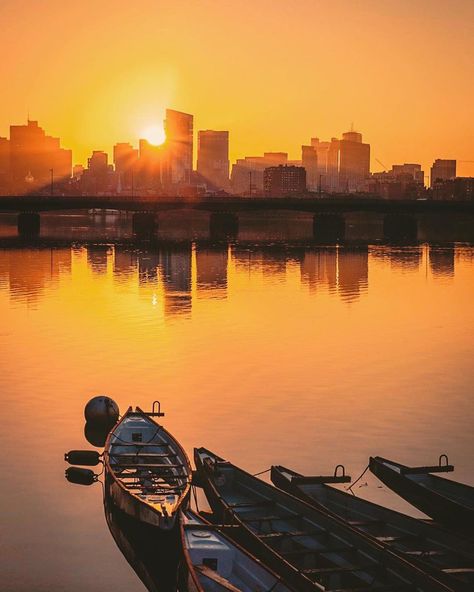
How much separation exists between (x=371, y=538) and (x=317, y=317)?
52.8m

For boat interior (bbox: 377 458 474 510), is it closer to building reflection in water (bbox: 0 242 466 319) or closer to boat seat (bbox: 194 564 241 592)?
boat seat (bbox: 194 564 241 592)

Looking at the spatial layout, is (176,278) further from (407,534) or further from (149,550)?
(407,534)

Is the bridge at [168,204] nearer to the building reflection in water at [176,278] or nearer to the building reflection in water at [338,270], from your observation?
the building reflection in water at [176,278]

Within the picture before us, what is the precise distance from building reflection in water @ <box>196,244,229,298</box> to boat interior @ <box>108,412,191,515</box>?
188 feet

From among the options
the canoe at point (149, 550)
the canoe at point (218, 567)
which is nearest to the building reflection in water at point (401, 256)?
the canoe at point (149, 550)

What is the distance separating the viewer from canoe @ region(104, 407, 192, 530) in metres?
24.7

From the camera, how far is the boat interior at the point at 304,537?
825 inches

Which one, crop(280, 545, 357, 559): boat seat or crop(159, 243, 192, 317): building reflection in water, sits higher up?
crop(280, 545, 357, 559): boat seat

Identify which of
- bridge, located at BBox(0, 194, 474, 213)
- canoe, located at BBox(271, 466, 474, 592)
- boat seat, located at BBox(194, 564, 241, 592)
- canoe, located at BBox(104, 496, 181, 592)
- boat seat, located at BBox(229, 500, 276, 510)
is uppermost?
bridge, located at BBox(0, 194, 474, 213)

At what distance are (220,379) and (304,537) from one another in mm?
25113

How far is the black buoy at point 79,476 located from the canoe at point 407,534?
6301 millimetres

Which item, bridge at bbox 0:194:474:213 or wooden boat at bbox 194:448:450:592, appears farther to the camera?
bridge at bbox 0:194:474:213

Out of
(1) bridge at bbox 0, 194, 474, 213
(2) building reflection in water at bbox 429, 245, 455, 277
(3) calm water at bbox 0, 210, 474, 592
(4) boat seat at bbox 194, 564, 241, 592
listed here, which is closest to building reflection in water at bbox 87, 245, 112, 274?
(3) calm water at bbox 0, 210, 474, 592

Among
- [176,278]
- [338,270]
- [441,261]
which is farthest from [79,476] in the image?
[441,261]
